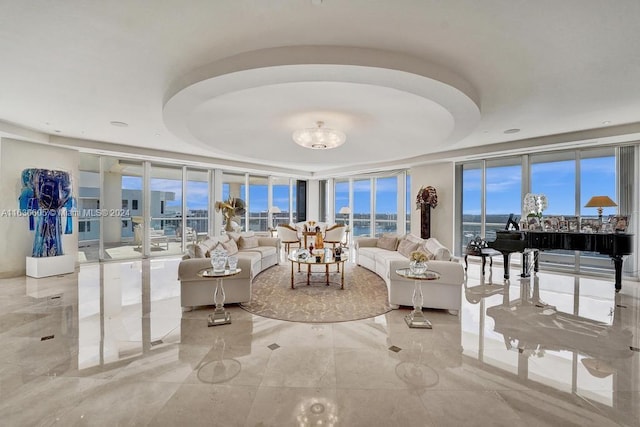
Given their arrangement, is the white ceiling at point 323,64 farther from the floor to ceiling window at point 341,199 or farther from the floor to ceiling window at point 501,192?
the floor to ceiling window at point 341,199

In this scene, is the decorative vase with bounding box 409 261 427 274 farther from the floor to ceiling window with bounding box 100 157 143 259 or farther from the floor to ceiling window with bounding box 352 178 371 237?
the floor to ceiling window with bounding box 100 157 143 259

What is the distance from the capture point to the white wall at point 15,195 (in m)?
5.67

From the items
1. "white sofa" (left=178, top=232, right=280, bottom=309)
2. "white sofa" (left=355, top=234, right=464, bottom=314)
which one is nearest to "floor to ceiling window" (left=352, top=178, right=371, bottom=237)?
"white sofa" (left=355, top=234, right=464, bottom=314)

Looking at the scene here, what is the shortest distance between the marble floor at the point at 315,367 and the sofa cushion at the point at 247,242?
→ 2.34 metres

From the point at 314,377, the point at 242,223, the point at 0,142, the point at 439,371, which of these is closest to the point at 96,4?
the point at 314,377

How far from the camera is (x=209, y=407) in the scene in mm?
2010

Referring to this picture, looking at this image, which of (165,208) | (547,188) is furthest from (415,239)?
(165,208)

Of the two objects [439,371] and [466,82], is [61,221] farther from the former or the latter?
[466,82]

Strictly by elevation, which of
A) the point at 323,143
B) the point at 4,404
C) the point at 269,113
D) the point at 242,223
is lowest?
the point at 4,404

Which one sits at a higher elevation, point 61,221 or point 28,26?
point 28,26

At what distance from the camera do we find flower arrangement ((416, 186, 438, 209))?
7832mm

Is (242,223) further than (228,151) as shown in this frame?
Yes

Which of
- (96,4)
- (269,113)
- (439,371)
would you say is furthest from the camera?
(269,113)

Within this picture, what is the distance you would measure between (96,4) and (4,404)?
10.0 ft
